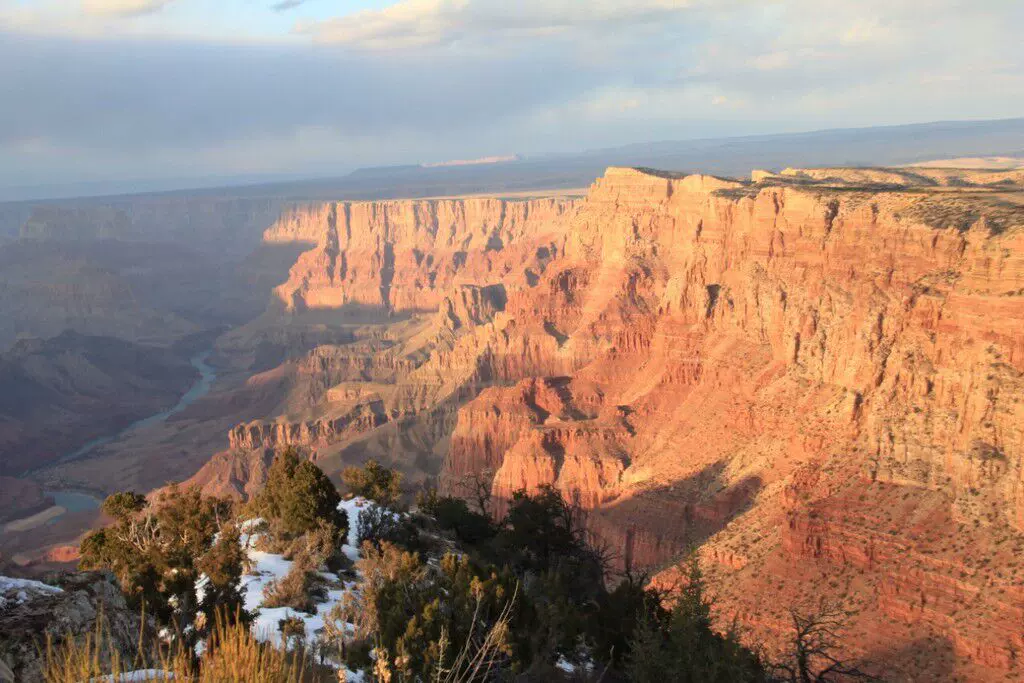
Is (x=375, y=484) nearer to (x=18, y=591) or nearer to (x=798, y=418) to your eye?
(x=798, y=418)

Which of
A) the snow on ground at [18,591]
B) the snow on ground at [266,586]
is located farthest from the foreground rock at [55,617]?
the snow on ground at [266,586]

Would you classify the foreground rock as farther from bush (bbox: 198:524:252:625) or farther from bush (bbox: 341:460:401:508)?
bush (bbox: 341:460:401:508)

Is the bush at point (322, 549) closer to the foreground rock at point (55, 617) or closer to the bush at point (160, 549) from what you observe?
the bush at point (160, 549)

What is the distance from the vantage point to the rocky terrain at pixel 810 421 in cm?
3278

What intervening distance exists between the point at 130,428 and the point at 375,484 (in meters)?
118

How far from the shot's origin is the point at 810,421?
4478 cm

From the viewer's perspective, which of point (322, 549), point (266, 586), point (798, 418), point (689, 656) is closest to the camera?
point (689, 656)

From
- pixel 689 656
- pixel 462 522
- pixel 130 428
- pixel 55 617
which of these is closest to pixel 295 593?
pixel 55 617

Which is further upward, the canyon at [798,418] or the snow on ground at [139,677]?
the snow on ground at [139,677]

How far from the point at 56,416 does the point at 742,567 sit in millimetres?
138221

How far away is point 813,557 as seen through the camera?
3625cm

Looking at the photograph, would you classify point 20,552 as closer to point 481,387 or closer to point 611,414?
point 481,387

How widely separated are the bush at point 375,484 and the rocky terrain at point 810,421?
40.2 ft

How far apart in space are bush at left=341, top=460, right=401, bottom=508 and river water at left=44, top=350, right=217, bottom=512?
232 ft
